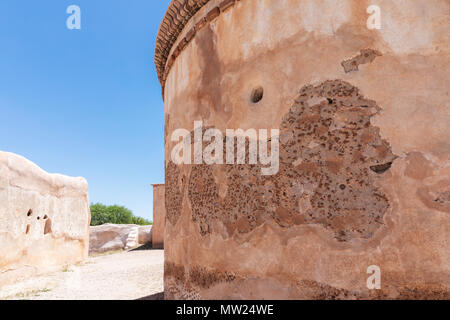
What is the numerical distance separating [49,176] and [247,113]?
23.3 feet

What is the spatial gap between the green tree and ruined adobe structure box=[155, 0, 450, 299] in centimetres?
2718

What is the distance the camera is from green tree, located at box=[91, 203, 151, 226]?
27.3 m

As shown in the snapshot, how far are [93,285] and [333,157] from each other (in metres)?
5.10

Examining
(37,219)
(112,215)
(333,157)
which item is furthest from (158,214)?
(112,215)

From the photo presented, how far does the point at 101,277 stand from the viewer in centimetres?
607

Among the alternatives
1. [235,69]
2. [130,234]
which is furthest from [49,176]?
[235,69]

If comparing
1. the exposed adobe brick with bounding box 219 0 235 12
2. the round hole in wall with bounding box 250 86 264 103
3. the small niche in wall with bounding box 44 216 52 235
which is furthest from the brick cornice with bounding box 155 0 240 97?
the small niche in wall with bounding box 44 216 52 235

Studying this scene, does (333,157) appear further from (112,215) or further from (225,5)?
(112,215)

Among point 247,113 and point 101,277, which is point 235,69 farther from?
point 101,277

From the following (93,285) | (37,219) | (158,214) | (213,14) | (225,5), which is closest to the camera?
(225,5)

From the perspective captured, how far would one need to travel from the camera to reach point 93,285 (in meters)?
5.27
